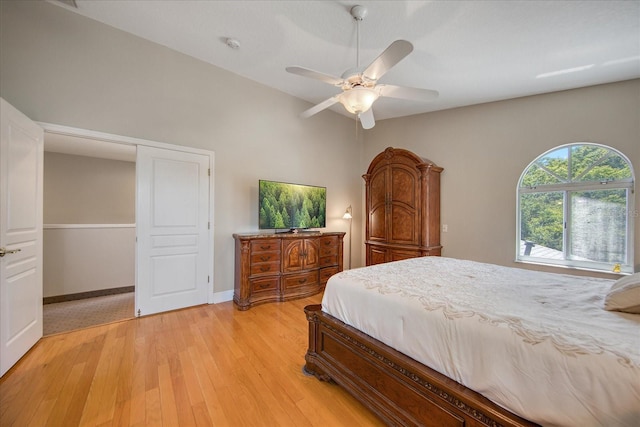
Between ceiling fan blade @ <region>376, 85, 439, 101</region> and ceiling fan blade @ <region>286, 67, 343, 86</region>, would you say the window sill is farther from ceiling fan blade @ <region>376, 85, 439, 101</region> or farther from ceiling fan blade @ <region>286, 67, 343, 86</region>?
ceiling fan blade @ <region>286, 67, 343, 86</region>

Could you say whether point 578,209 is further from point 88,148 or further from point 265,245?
point 88,148

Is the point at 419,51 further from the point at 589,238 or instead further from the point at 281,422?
the point at 281,422

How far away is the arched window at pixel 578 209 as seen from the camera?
115 inches

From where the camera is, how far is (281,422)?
147cm

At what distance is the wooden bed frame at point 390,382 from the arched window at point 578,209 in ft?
10.6

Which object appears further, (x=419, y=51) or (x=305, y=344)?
(x=419, y=51)

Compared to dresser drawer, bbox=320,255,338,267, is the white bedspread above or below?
above

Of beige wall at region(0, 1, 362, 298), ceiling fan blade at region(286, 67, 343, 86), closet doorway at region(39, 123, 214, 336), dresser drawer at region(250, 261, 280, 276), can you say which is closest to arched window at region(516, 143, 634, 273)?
beige wall at region(0, 1, 362, 298)

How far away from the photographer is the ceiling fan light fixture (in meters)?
1.97

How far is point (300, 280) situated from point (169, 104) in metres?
2.87

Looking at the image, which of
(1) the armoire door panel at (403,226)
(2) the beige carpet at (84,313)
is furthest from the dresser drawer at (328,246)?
(2) the beige carpet at (84,313)

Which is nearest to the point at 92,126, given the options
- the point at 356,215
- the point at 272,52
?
the point at 272,52

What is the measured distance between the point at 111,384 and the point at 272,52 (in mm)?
3440

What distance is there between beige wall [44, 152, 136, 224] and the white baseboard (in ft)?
8.04
